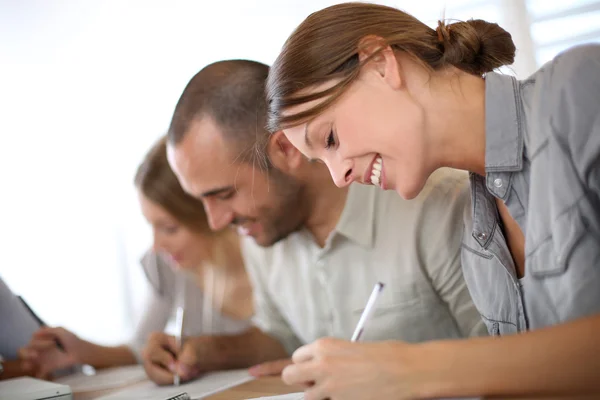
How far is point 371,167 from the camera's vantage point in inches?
34.1

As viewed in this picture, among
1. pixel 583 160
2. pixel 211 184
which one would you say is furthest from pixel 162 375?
pixel 583 160

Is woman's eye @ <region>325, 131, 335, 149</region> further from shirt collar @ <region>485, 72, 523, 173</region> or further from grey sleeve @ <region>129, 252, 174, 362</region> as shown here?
grey sleeve @ <region>129, 252, 174, 362</region>

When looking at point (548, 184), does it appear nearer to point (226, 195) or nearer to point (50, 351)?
point (226, 195)

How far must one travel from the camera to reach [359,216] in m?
1.22

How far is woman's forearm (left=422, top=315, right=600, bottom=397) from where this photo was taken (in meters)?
0.60

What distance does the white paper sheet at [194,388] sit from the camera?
1066 millimetres

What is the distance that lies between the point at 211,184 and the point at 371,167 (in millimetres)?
491

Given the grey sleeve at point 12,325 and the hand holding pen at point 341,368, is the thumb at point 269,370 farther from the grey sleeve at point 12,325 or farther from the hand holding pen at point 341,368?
the grey sleeve at point 12,325

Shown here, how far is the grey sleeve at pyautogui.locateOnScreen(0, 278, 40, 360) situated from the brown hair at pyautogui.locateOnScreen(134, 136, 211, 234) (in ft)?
1.40

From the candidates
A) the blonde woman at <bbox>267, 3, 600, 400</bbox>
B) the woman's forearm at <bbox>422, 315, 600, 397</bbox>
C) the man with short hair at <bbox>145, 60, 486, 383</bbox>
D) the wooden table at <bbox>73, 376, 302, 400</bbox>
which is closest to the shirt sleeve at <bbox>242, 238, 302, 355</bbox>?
the man with short hair at <bbox>145, 60, 486, 383</bbox>

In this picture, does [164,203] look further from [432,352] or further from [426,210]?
[432,352]

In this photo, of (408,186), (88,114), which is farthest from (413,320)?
(88,114)

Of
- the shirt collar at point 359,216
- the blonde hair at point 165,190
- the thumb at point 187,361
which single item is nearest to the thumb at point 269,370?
the thumb at point 187,361

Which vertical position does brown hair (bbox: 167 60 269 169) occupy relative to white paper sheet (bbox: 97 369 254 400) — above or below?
above
